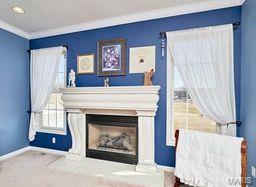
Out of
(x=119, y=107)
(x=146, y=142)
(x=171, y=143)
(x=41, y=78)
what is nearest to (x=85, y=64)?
(x=41, y=78)

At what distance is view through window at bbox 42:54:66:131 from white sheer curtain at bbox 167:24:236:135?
7.29ft

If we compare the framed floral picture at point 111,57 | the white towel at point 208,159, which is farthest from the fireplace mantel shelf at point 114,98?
the white towel at point 208,159

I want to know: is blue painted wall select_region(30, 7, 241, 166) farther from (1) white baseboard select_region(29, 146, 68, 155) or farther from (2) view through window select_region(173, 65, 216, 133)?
(2) view through window select_region(173, 65, 216, 133)

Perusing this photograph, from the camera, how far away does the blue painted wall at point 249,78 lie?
187 centimetres

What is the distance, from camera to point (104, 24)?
2.89m

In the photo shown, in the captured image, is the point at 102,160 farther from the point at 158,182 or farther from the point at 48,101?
the point at 48,101

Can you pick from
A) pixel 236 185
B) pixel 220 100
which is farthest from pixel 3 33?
pixel 236 185

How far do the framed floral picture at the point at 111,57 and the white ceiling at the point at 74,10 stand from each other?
0.37 meters

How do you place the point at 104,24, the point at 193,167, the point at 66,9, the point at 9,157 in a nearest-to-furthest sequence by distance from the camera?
the point at 193,167 → the point at 66,9 → the point at 104,24 → the point at 9,157

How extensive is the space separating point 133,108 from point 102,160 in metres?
1.20

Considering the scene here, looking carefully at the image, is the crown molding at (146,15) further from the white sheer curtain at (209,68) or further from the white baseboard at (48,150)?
the white baseboard at (48,150)

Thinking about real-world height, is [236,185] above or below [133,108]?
below

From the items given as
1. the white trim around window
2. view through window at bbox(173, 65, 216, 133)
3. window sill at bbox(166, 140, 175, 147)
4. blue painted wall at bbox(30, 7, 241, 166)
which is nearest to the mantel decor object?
blue painted wall at bbox(30, 7, 241, 166)

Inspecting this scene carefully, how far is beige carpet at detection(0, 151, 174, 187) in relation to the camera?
2.20 m
